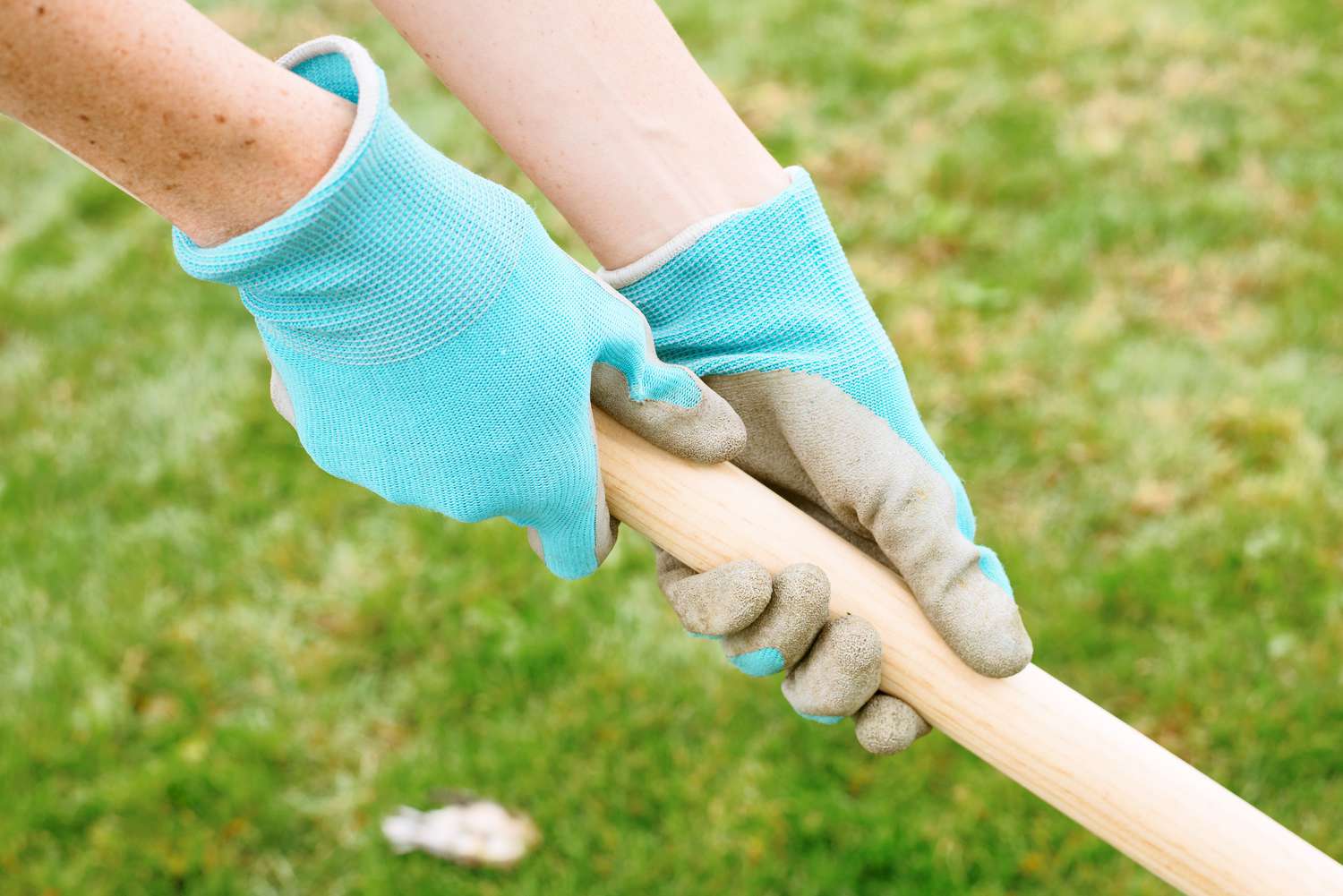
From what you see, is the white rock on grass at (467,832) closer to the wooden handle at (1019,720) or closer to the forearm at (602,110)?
the wooden handle at (1019,720)

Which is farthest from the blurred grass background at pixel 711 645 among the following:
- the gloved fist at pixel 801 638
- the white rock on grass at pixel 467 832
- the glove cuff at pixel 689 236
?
the glove cuff at pixel 689 236

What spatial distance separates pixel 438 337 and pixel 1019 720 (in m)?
0.85

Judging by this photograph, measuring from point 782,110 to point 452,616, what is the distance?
2456 mm

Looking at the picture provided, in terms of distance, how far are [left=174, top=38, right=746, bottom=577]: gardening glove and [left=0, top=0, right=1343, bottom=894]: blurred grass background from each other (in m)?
1.26

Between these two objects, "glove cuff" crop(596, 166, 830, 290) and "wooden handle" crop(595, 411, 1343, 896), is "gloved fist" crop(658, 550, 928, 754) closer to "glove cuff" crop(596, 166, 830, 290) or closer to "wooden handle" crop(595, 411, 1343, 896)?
"wooden handle" crop(595, 411, 1343, 896)

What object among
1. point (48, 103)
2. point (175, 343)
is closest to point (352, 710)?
point (175, 343)

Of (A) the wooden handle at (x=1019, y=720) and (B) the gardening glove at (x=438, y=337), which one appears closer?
(B) the gardening glove at (x=438, y=337)

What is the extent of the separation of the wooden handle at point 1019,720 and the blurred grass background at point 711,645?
2.99 ft

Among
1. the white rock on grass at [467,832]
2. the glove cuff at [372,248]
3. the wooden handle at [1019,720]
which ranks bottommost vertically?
the white rock on grass at [467,832]

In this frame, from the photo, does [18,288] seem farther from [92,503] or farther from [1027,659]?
[1027,659]

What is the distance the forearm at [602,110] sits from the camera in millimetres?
1355

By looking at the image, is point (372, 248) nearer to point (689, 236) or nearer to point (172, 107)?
point (172, 107)

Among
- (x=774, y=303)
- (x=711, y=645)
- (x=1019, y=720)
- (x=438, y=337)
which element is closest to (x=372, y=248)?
Result: (x=438, y=337)

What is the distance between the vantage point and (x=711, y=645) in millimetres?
2703
